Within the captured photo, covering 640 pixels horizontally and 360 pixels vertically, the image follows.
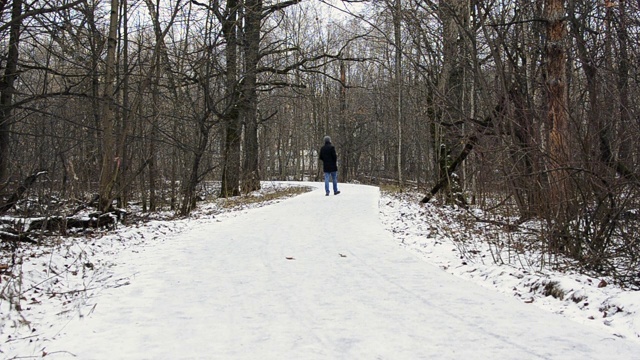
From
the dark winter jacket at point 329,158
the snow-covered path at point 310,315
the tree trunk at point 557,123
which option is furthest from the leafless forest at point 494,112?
the dark winter jacket at point 329,158

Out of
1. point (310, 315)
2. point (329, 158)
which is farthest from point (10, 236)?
point (329, 158)

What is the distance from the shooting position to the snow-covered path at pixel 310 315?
3.48 metres

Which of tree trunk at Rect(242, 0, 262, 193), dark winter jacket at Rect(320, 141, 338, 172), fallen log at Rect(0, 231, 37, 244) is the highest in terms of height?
tree trunk at Rect(242, 0, 262, 193)

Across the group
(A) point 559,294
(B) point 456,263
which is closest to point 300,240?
(B) point 456,263

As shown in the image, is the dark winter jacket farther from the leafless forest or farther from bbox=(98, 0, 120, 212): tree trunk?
bbox=(98, 0, 120, 212): tree trunk

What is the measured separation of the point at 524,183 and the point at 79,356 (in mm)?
6227

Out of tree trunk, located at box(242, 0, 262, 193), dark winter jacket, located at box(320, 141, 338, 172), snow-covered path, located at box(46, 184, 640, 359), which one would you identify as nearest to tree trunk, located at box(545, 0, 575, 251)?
snow-covered path, located at box(46, 184, 640, 359)

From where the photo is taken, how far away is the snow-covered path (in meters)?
3.48

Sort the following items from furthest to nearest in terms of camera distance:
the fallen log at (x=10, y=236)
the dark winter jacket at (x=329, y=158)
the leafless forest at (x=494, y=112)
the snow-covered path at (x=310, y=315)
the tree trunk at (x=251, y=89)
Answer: the tree trunk at (x=251, y=89) → the dark winter jacket at (x=329, y=158) → the fallen log at (x=10, y=236) → the leafless forest at (x=494, y=112) → the snow-covered path at (x=310, y=315)

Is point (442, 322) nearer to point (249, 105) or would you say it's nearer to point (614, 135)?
point (614, 135)

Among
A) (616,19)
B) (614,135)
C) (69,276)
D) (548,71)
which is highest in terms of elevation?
(616,19)

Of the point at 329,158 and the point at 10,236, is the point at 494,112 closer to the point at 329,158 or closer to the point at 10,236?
the point at 10,236

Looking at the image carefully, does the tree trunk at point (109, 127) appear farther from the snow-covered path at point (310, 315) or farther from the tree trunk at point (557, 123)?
the tree trunk at point (557, 123)

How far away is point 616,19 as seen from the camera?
6449 millimetres
